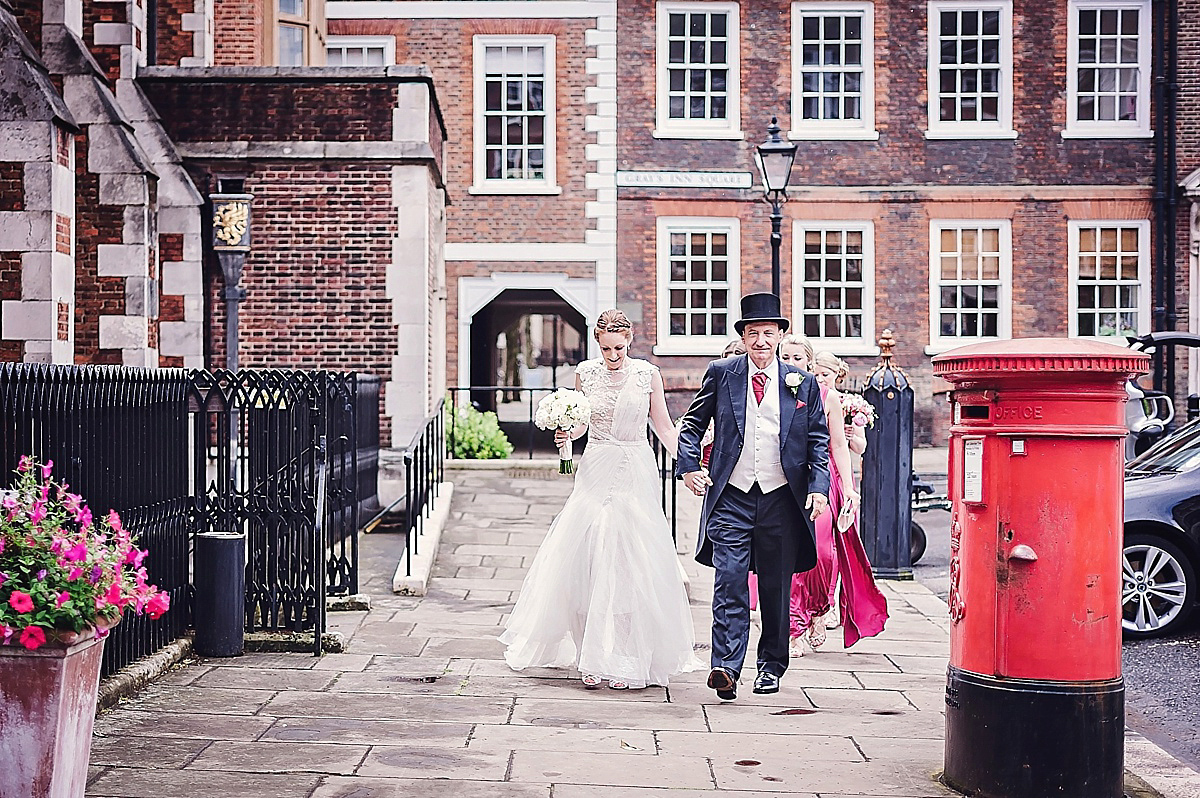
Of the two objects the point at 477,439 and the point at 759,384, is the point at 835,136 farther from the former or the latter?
the point at 759,384

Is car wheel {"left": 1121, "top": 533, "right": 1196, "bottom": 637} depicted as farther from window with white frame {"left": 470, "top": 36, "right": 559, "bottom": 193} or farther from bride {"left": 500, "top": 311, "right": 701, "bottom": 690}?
window with white frame {"left": 470, "top": 36, "right": 559, "bottom": 193}

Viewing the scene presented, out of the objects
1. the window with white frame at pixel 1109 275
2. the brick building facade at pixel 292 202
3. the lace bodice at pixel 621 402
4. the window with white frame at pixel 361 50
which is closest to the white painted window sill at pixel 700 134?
the window with white frame at pixel 361 50

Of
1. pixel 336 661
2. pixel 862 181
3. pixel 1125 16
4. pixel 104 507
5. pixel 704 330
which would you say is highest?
pixel 1125 16

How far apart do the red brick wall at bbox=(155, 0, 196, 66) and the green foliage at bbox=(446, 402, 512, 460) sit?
20.0 ft

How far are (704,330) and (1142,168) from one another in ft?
26.9

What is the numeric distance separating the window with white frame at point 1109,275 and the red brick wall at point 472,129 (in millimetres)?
8677

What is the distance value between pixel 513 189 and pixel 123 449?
60.9ft

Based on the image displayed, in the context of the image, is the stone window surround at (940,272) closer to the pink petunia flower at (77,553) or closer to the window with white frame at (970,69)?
the window with white frame at (970,69)

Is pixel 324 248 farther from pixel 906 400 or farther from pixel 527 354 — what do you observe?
pixel 527 354

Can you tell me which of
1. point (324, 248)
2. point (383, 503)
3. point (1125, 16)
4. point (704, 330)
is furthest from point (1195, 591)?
point (1125, 16)

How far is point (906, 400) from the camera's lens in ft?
36.1

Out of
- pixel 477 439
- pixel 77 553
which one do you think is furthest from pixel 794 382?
pixel 477 439

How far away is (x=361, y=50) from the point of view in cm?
2542

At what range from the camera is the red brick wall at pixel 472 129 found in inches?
983
